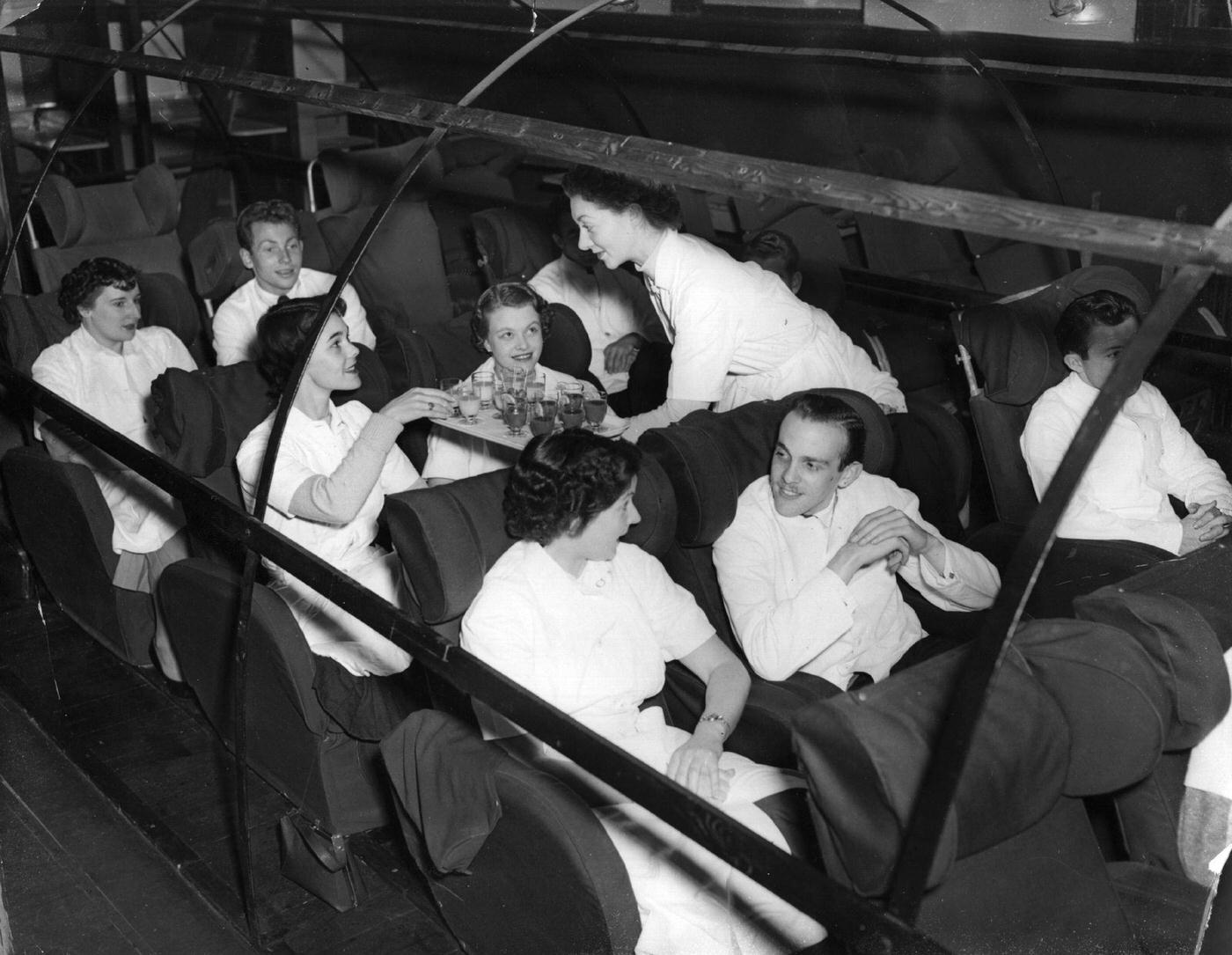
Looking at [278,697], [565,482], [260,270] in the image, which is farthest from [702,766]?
[260,270]

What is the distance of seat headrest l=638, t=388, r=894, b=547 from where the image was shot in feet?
8.24

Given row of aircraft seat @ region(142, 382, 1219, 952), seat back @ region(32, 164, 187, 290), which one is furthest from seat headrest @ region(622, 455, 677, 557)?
seat back @ region(32, 164, 187, 290)

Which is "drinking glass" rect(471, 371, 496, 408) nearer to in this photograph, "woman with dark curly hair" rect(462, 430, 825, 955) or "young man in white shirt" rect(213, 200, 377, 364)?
"young man in white shirt" rect(213, 200, 377, 364)

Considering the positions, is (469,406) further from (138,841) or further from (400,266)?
(400,266)

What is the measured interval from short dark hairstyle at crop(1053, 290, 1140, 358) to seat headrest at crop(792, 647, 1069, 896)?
1384 mm

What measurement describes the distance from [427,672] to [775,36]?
4.12m

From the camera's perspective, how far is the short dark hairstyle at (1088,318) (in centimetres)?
281

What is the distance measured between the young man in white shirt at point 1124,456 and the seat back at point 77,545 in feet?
6.86

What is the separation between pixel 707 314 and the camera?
9.64 ft

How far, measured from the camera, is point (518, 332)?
3326 mm

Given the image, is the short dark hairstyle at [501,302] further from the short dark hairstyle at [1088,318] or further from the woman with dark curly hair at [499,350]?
the short dark hairstyle at [1088,318]

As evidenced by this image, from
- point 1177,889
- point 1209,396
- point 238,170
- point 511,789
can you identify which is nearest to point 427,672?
point 511,789

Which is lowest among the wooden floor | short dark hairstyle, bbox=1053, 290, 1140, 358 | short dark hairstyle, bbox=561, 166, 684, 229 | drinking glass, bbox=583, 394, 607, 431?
the wooden floor

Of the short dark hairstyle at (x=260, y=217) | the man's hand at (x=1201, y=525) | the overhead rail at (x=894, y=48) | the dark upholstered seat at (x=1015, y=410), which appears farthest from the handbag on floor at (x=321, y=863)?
the overhead rail at (x=894, y=48)
